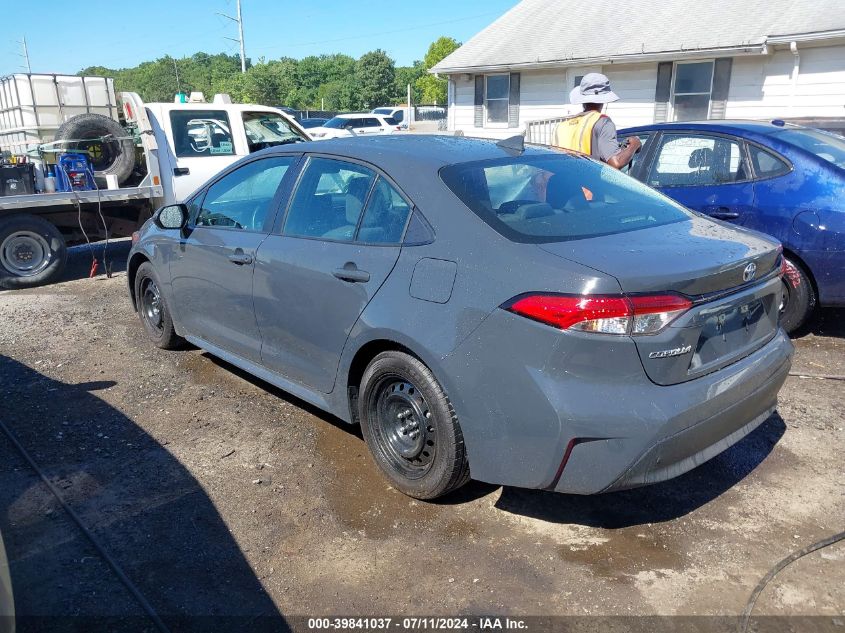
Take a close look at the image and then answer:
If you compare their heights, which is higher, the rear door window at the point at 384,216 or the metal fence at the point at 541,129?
the metal fence at the point at 541,129

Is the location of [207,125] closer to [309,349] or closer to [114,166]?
[114,166]

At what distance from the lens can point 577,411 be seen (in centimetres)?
261

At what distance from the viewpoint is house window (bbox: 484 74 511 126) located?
716 inches

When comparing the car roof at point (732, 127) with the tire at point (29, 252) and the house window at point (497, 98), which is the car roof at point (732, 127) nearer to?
the tire at point (29, 252)

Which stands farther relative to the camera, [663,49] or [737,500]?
[663,49]

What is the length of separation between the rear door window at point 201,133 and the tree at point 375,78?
60.2m

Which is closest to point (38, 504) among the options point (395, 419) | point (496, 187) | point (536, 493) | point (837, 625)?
point (395, 419)

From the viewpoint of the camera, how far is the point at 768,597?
2691 mm

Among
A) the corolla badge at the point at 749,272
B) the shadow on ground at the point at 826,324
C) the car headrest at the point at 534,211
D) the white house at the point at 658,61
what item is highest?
the white house at the point at 658,61

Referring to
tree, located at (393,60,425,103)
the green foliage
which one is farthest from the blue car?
tree, located at (393,60,425,103)

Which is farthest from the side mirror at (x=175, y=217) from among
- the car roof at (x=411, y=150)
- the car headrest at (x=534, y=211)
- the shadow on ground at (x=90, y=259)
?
the shadow on ground at (x=90, y=259)

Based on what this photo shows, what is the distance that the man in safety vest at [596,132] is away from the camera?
5633mm

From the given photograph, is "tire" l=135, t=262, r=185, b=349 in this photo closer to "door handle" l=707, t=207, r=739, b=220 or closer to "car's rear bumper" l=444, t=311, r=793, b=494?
"car's rear bumper" l=444, t=311, r=793, b=494

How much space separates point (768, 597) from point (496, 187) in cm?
203
